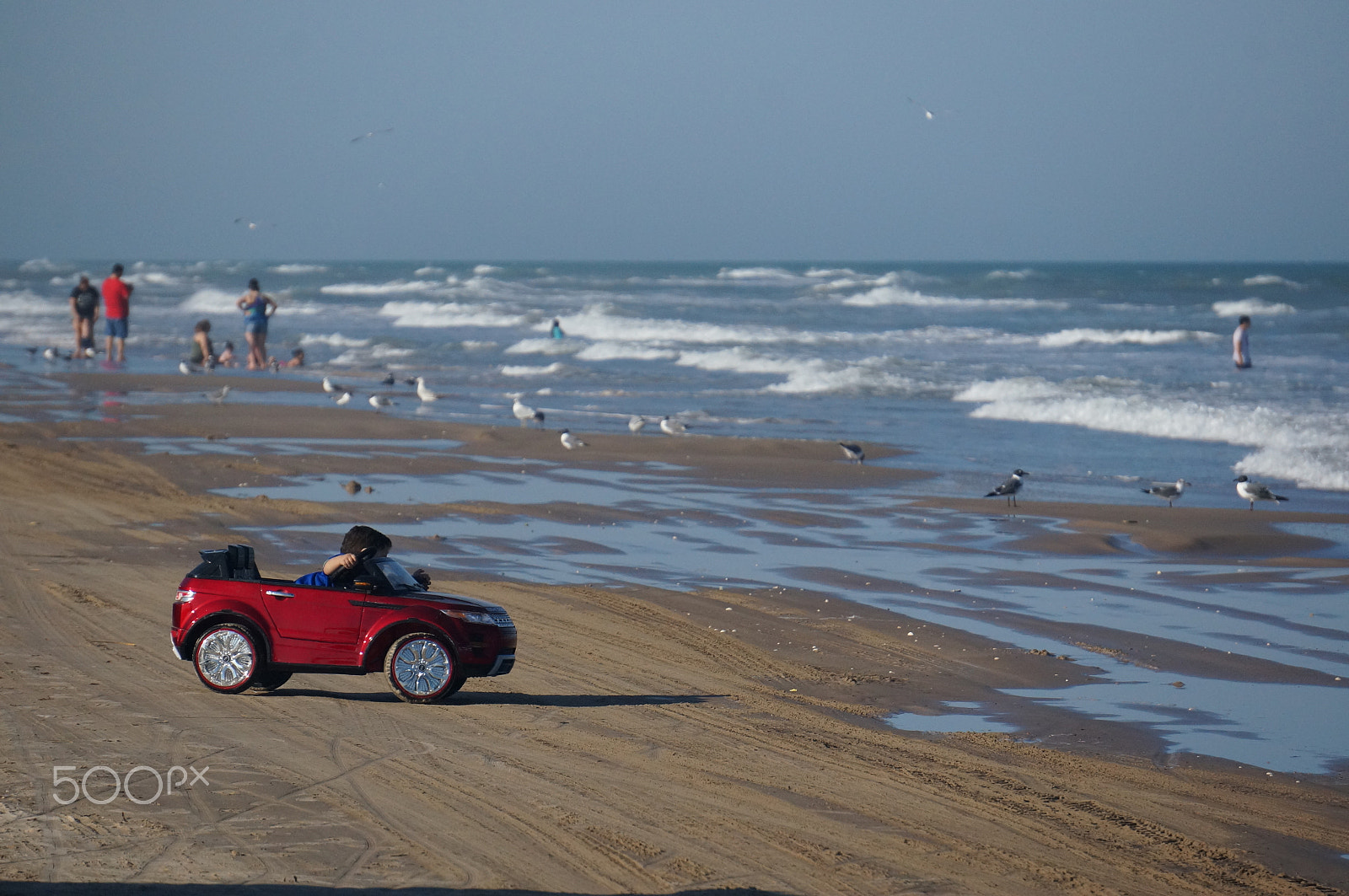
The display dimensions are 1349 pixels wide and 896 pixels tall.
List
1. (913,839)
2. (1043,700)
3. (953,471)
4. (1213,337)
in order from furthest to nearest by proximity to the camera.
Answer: (1213,337)
(953,471)
(1043,700)
(913,839)

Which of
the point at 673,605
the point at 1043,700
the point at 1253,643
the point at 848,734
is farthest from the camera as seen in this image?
the point at 673,605

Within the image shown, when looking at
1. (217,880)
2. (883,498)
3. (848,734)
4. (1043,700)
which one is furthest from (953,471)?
(217,880)

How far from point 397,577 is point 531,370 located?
2560cm

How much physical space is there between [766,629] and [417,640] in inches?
118

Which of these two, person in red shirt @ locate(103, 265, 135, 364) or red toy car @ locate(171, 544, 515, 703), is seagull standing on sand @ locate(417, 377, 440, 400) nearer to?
person in red shirt @ locate(103, 265, 135, 364)

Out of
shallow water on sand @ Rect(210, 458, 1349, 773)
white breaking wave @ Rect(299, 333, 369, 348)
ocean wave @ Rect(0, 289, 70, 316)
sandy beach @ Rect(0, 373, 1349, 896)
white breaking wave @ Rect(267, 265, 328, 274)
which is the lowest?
sandy beach @ Rect(0, 373, 1349, 896)

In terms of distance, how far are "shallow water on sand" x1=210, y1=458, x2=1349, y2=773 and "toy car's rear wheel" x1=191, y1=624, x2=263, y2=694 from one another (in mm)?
3720

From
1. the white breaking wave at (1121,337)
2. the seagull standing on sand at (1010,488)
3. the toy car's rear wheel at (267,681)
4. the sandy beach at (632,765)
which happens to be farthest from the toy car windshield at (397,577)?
the white breaking wave at (1121,337)

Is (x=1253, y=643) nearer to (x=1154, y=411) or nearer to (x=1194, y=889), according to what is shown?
(x=1194, y=889)

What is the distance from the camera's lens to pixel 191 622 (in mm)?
7656

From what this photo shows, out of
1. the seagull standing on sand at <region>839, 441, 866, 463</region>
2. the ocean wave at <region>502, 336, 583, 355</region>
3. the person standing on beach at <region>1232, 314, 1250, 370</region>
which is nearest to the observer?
the seagull standing on sand at <region>839, 441, 866, 463</region>

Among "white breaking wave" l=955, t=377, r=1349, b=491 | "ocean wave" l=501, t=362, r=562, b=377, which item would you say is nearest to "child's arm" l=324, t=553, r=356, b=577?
"white breaking wave" l=955, t=377, r=1349, b=491

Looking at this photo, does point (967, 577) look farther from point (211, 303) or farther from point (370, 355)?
point (211, 303)

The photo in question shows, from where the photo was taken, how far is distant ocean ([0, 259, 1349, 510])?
2055 centimetres
